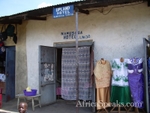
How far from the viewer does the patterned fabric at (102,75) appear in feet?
19.1

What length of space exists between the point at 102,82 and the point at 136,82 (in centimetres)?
101

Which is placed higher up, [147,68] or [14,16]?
[14,16]

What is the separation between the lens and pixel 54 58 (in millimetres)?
7488

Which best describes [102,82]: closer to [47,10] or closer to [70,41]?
[70,41]

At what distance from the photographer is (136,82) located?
17.6ft

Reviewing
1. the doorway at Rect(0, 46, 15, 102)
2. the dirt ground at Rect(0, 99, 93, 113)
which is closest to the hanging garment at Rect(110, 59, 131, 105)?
the dirt ground at Rect(0, 99, 93, 113)

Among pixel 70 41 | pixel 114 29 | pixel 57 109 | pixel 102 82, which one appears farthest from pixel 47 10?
pixel 57 109

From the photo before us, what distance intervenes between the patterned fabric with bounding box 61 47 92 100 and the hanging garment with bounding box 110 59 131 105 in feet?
4.03

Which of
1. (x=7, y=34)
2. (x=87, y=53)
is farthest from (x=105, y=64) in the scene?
(x=7, y=34)

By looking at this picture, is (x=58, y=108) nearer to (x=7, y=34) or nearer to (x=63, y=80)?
(x=63, y=80)

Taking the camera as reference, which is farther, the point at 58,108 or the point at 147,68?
the point at 58,108

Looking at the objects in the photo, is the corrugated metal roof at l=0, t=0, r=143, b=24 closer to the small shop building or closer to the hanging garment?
the small shop building

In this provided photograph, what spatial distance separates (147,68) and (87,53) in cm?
220

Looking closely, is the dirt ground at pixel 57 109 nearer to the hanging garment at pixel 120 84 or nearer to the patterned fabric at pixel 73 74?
the patterned fabric at pixel 73 74
